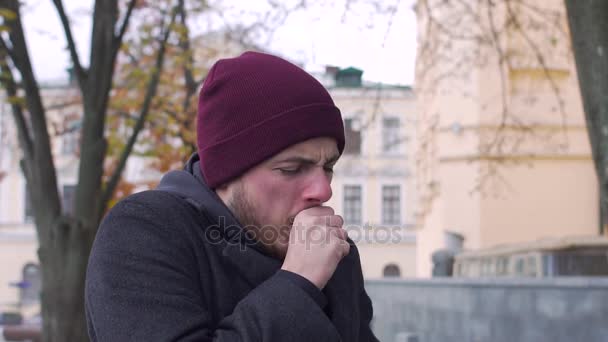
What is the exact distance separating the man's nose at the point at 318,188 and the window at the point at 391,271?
115 feet

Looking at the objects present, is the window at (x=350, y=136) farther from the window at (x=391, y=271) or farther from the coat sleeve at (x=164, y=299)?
the window at (x=391, y=271)

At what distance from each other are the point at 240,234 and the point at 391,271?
3685cm

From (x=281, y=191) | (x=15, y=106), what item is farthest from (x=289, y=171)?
(x=15, y=106)

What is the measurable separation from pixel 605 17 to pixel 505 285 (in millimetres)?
2103

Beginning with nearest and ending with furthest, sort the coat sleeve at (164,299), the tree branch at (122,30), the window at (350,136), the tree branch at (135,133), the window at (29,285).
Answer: the coat sleeve at (164,299) < the window at (350,136) < the tree branch at (122,30) < the tree branch at (135,133) < the window at (29,285)

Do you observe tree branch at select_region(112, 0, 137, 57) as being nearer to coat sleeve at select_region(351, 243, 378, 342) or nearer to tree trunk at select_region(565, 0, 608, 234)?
tree trunk at select_region(565, 0, 608, 234)

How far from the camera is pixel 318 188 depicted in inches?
66.1

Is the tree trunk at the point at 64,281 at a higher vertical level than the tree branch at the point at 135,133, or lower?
lower

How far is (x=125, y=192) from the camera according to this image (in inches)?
714

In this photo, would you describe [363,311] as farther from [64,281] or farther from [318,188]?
[64,281]

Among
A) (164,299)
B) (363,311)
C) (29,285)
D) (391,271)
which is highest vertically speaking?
(164,299)

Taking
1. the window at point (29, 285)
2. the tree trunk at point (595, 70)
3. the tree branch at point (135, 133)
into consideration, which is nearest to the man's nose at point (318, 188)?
the tree trunk at point (595, 70)

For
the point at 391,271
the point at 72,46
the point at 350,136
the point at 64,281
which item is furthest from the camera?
the point at 391,271

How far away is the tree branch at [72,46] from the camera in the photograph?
8.23 m
